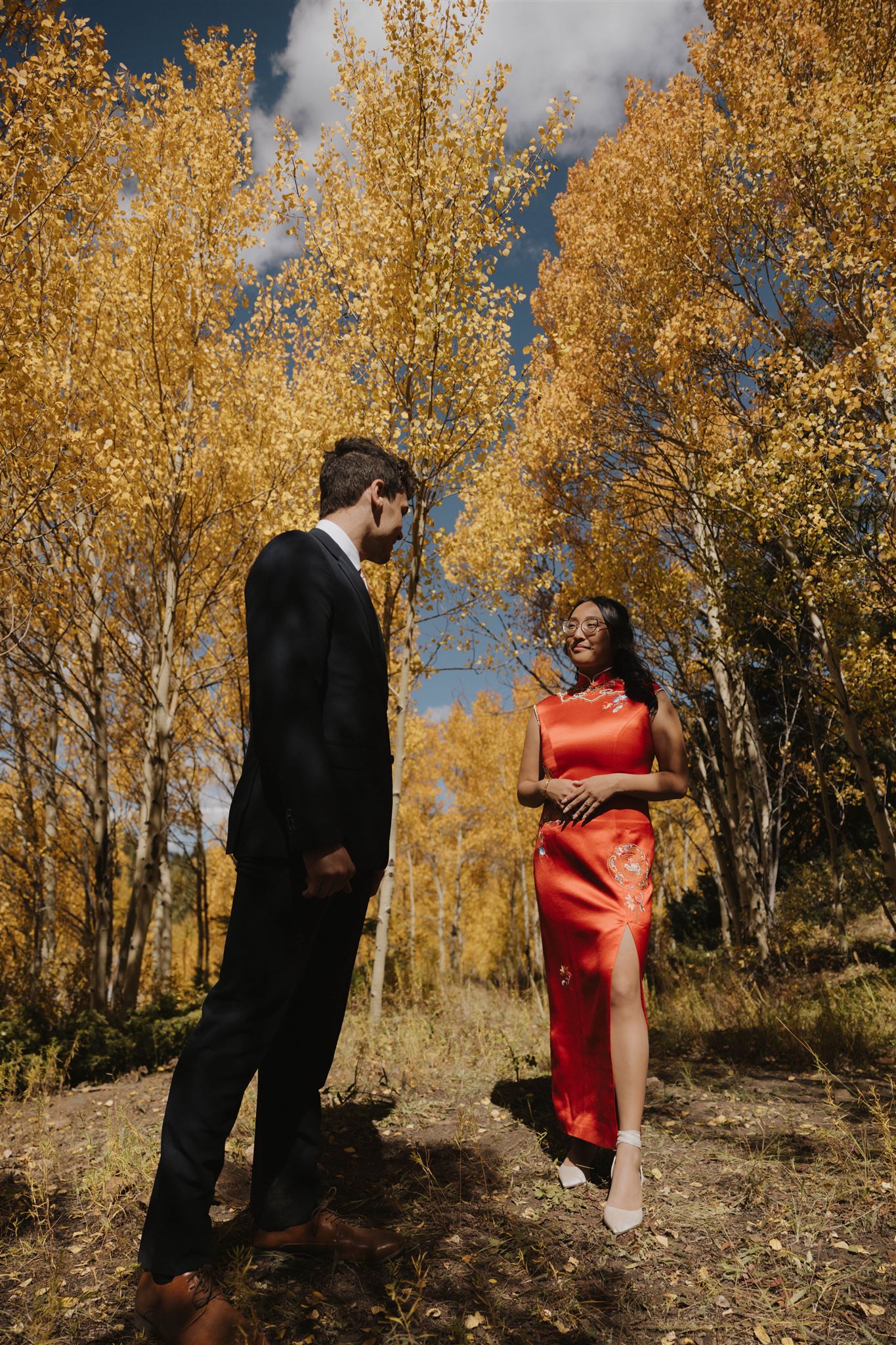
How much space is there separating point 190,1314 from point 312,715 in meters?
1.25

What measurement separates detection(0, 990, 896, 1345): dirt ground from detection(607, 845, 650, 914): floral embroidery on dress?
0.92 metres

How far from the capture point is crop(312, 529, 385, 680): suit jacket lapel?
194 cm

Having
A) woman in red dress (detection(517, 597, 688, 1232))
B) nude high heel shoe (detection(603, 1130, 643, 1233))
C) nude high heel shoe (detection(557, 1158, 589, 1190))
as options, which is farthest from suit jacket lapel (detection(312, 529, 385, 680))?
nude high heel shoe (detection(557, 1158, 589, 1190))

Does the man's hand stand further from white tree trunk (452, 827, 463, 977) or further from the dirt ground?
Result: white tree trunk (452, 827, 463, 977)

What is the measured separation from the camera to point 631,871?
253cm

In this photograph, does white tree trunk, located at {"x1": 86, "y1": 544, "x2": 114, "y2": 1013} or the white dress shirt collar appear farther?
white tree trunk, located at {"x1": 86, "y1": 544, "x2": 114, "y2": 1013}

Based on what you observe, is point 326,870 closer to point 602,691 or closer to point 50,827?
point 602,691

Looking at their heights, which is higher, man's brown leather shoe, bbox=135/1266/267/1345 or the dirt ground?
man's brown leather shoe, bbox=135/1266/267/1345

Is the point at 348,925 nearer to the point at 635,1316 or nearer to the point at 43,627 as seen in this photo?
the point at 635,1316

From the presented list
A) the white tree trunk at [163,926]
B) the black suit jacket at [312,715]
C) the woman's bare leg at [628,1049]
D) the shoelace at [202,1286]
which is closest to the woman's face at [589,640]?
the woman's bare leg at [628,1049]

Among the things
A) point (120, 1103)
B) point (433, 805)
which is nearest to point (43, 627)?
point (120, 1103)

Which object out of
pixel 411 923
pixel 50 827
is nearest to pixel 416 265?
pixel 50 827

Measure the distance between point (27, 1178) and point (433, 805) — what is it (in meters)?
20.0

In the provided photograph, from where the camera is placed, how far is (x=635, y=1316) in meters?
1.71
